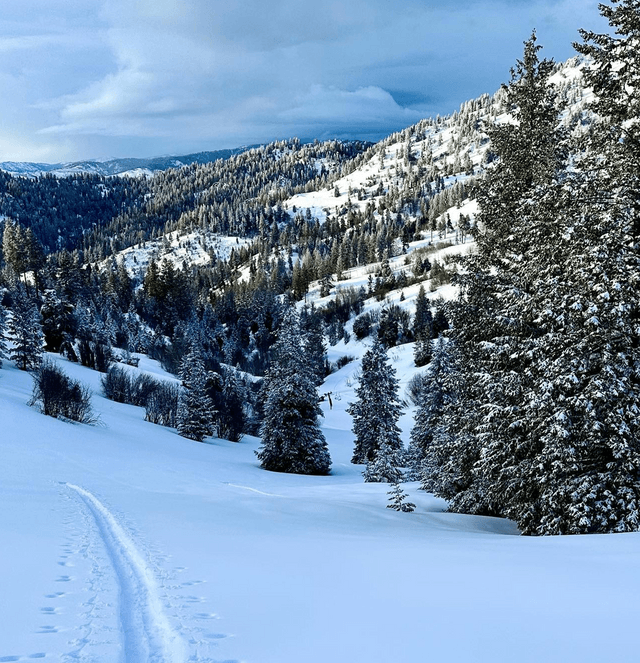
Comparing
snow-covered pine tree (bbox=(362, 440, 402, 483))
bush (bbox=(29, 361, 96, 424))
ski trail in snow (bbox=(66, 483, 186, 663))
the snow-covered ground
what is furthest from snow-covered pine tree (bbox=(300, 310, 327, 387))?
ski trail in snow (bbox=(66, 483, 186, 663))

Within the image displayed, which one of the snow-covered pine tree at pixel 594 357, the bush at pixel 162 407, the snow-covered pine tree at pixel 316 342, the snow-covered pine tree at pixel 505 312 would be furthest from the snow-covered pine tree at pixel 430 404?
the snow-covered pine tree at pixel 316 342

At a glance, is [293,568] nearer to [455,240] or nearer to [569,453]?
[569,453]

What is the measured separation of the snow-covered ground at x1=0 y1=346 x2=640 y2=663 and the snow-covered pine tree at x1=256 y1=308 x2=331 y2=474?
719 inches

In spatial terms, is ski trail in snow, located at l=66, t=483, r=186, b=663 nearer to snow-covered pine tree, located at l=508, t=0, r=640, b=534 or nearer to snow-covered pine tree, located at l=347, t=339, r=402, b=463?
snow-covered pine tree, located at l=508, t=0, r=640, b=534

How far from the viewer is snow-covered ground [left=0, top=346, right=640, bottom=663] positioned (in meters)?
3.59

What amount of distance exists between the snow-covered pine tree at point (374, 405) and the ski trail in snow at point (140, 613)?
29.2 meters

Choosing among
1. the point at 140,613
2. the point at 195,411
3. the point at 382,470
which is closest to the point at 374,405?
the point at 382,470

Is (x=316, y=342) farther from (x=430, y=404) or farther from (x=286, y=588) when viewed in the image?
(x=286, y=588)

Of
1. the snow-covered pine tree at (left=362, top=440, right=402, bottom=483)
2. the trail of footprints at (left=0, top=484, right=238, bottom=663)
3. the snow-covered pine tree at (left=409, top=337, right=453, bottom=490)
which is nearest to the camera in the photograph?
the trail of footprints at (left=0, top=484, right=238, bottom=663)

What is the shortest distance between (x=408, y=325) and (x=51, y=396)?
252 ft

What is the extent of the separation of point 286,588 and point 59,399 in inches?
1111

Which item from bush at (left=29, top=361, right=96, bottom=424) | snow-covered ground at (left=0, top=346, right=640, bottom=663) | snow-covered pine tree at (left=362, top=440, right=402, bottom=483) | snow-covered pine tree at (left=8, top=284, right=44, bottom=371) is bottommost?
snow-covered pine tree at (left=362, top=440, right=402, bottom=483)

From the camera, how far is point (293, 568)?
20.1 ft

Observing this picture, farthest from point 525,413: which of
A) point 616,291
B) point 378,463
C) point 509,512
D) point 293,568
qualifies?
point 378,463
